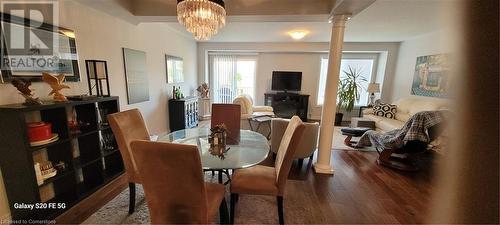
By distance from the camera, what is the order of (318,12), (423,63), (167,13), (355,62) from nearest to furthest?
(318,12), (167,13), (423,63), (355,62)

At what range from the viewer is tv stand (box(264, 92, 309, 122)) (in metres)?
5.76

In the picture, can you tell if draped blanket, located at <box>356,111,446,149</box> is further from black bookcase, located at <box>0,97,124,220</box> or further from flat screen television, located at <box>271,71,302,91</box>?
black bookcase, located at <box>0,97,124,220</box>

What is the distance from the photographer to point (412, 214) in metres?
1.87

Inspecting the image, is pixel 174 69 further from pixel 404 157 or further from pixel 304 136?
pixel 404 157

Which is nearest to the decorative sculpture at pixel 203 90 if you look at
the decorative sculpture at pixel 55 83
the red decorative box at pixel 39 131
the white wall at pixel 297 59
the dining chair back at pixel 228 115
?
the white wall at pixel 297 59

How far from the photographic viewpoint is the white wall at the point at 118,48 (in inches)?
77.5

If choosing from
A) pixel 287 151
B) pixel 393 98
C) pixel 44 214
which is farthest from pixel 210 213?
pixel 393 98

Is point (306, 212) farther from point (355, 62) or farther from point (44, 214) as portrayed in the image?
point (355, 62)

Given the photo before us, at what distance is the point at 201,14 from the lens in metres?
1.59

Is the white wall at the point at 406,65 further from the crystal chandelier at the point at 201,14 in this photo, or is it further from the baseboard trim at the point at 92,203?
the baseboard trim at the point at 92,203

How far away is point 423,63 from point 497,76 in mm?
4969

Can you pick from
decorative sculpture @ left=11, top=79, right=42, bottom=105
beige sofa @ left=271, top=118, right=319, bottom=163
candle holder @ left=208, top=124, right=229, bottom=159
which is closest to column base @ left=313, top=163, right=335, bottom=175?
beige sofa @ left=271, top=118, right=319, bottom=163

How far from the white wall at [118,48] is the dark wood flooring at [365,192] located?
7.75ft

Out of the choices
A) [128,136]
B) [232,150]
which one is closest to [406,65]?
[232,150]
